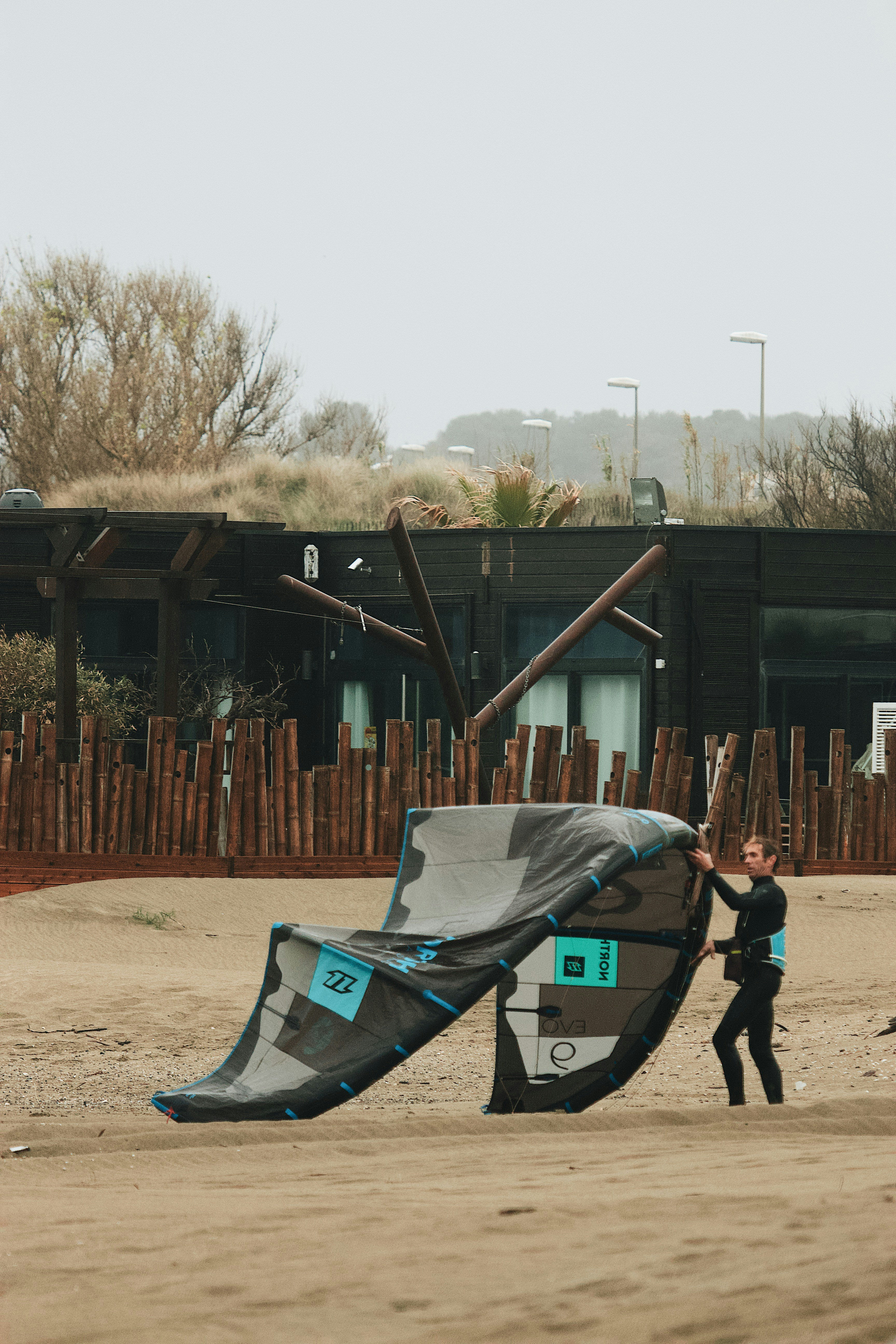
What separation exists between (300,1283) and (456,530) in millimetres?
16274

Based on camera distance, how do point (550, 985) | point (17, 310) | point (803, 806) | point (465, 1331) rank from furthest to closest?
1. point (17, 310)
2. point (803, 806)
3. point (550, 985)
4. point (465, 1331)

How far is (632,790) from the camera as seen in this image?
13.3m

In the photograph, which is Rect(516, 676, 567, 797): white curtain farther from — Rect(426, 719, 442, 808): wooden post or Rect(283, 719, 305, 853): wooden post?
Rect(283, 719, 305, 853): wooden post

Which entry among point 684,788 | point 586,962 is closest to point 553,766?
point 684,788

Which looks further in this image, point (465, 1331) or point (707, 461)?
point (707, 461)

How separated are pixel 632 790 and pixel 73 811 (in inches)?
217

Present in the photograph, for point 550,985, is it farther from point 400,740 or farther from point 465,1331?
point 400,740

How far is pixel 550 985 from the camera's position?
7051mm

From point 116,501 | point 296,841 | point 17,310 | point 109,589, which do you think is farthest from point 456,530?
point 17,310

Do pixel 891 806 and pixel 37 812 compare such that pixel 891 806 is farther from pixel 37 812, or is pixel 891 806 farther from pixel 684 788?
pixel 37 812

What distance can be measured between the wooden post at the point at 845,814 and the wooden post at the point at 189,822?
21.5 ft

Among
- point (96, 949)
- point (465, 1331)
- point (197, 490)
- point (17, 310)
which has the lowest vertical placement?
point (96, 949)

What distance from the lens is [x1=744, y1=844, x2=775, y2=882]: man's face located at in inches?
268

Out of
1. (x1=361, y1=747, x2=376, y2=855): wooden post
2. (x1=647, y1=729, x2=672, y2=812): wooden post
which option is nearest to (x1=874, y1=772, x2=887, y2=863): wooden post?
(x1=647, y1=729, x2=672, y2=812): wooden post
